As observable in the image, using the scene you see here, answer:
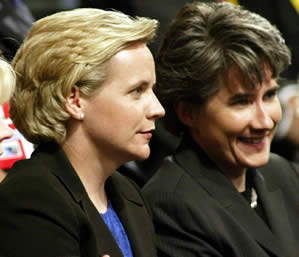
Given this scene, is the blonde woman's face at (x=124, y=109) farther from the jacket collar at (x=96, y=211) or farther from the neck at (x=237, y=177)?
the neck at (x=237, y=177)

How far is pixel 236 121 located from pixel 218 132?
0.23 feet

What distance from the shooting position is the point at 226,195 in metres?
2.19

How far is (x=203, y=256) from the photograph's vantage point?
79.7 inches

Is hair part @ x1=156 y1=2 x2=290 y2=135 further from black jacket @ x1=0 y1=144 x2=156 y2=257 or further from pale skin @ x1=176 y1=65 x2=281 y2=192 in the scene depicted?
black jacket @ x1=0 y1=144 x2=156 y2=257

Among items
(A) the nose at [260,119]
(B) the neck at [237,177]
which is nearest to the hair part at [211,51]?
(A) the nose at [260,119]

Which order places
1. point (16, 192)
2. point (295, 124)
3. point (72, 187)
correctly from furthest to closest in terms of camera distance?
point (295, 124), point (72, 187), point (16, 192)

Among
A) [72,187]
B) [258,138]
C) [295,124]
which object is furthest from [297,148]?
[72,187]

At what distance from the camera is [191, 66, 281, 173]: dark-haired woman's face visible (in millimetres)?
2188

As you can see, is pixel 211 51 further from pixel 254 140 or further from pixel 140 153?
pixel 140 153

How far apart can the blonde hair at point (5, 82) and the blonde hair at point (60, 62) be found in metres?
0.09

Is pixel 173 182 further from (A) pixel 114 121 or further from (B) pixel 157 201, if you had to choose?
(A) pixel 114 121

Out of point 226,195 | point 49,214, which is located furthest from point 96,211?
point 226,195

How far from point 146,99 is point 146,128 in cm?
8

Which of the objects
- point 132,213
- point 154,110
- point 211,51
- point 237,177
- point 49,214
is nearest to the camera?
point 49,214
